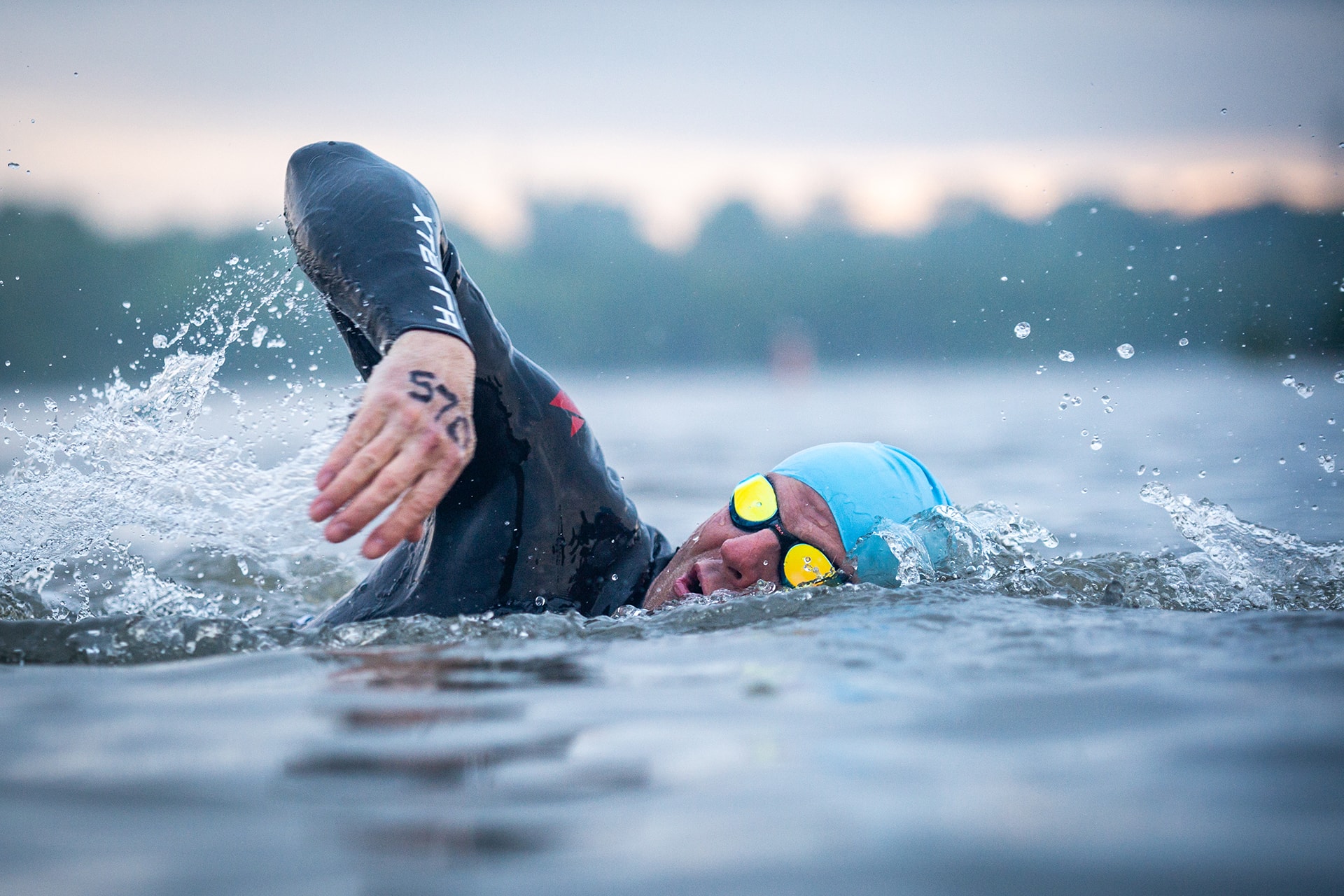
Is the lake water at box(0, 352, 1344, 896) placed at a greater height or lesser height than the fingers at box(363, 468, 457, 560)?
lesser

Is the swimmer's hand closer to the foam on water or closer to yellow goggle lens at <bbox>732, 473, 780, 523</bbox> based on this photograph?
the foam on water

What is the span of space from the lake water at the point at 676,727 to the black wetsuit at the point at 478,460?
0.28m

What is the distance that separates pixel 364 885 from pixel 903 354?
62251 millimetres

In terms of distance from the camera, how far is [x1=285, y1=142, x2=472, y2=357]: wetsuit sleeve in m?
2.64

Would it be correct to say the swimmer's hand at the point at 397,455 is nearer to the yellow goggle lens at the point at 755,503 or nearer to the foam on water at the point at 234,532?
the foam on water at the point at 234,532

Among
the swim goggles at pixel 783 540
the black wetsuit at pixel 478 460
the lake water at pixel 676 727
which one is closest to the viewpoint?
the lake water at pixel 676 727

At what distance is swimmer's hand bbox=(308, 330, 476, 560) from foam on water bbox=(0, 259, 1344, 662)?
335 millimetres

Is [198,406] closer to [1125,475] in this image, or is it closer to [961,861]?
[961,861]

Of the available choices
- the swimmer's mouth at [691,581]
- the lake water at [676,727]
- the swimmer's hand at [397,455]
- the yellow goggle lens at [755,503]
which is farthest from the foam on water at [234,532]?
the swimmer's hand at [397,455]

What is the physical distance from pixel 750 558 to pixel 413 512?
1.35 meters

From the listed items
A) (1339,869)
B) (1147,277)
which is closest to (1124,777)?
(1339,869)

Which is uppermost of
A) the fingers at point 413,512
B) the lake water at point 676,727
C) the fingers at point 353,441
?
the fingers at point 353,441

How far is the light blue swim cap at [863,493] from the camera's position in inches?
134

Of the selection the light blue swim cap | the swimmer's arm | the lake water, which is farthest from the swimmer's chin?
the swimmer's arm
